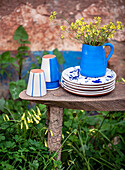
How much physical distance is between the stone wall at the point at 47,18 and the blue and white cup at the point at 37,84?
854 millimetres

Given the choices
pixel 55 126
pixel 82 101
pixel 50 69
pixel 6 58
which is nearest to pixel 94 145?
pixel 55 126

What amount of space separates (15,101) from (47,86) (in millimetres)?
913

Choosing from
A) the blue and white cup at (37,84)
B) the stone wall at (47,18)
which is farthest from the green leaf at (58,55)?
the blue and white cup at (37,84)

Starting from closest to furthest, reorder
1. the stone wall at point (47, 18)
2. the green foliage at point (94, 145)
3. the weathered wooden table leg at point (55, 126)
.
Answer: the weathered wooden table leg at point (55, 126) < the green foliage at point (94, 145) < the stone wall at point (47, 18)

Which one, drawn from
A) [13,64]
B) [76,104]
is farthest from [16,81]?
[76,104]

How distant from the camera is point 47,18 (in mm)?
2127

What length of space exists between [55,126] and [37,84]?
13.4 inches

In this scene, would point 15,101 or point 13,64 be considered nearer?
point 13,64

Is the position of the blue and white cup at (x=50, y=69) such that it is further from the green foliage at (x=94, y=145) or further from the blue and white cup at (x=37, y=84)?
the green foliage at (x=94, y=145)

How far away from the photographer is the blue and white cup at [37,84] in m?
1.39

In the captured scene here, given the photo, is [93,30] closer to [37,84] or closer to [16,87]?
[37,84]

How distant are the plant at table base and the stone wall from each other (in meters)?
0.07

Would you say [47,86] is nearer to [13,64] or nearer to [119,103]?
[119,103]

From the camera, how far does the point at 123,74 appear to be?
2225 mm
